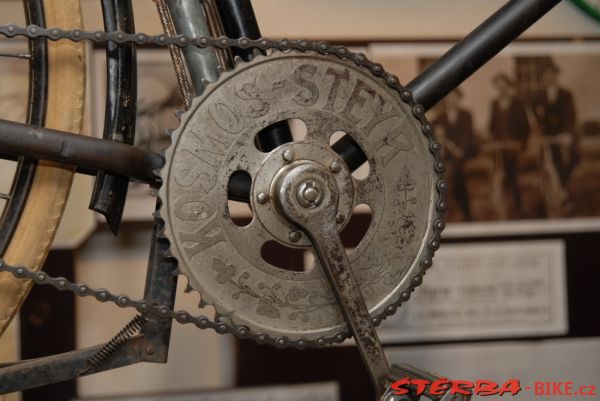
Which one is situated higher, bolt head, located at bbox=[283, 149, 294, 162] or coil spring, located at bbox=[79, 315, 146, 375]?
bolt head, located at bbox=[283, 149, 294, 162]

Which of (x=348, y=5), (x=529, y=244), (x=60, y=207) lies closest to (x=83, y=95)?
(x=60, y=207)

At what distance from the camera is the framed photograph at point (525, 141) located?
1525 mm

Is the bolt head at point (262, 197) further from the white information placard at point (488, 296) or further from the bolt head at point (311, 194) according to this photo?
the white information placard at point (488, 296)

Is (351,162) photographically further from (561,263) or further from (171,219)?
(561,263)

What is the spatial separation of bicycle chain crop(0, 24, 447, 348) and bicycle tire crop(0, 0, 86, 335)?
0.07 m

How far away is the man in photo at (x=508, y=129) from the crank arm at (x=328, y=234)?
0.78 meters

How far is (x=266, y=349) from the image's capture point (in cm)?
148

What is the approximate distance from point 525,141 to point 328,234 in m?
0.83

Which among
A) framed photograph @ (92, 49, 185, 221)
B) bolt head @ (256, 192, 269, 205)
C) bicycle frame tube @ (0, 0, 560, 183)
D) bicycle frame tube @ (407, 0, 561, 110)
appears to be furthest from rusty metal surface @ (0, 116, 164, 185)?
framed photograph @ (92, 49, 185, 221)

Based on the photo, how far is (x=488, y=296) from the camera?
5.04ft

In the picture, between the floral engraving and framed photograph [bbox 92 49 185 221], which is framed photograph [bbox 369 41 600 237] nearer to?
framed photograph [bbox 92 49 185 221]

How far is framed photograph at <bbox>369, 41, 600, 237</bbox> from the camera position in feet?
5.00

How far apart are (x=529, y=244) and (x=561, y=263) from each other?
0.24 ft

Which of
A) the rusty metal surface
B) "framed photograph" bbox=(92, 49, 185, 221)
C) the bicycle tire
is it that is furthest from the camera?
"framed photograph" bbox=(92, 49, 185, 221)
